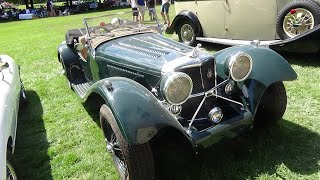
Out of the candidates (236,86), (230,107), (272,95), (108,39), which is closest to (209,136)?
(230,107)

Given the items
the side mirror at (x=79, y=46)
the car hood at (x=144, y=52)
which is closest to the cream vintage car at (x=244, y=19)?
the car hood at (x=144, y=52)

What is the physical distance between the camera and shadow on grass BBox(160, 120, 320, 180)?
3.01m

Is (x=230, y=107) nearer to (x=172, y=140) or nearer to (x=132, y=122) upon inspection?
(x=172, y=140)

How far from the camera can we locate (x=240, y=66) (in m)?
3.11

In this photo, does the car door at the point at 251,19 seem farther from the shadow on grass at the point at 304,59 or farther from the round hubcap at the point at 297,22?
the shadow on grass at the point at 304,59

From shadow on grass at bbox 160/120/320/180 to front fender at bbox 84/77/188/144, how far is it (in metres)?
0.63

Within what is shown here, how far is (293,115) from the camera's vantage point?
13.1 feet

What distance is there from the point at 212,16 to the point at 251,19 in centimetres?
107

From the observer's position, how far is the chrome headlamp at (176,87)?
2693 mm

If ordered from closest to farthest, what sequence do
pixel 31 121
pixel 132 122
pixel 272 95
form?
pixel 132 122, pixel 272 95, pixel 31 121

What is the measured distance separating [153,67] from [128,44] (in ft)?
2.87

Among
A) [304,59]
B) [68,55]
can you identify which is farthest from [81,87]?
[304,59]

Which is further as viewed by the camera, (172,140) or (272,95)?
(272,95)

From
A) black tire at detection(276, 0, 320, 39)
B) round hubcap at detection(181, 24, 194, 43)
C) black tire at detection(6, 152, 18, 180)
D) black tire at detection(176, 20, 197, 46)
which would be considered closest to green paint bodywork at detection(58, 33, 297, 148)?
black tire at detection(6, 152, 18, 180)
